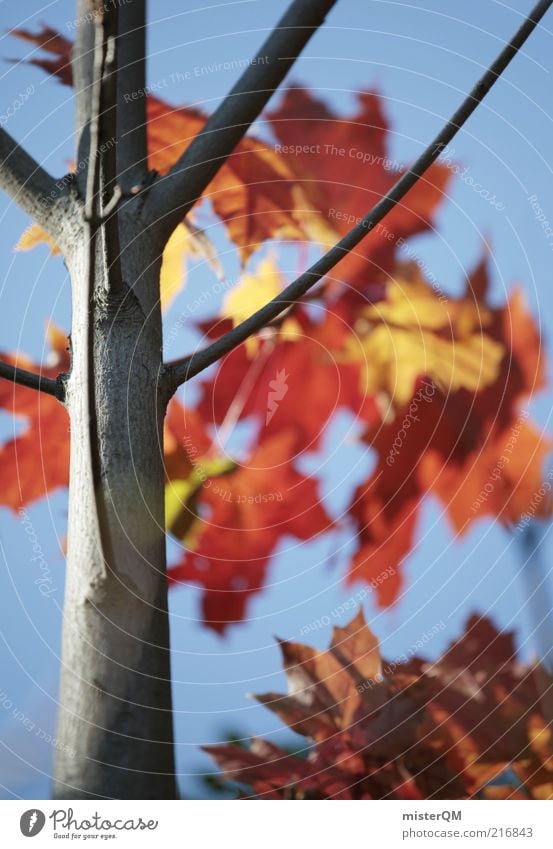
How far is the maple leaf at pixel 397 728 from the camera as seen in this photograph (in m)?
0.56

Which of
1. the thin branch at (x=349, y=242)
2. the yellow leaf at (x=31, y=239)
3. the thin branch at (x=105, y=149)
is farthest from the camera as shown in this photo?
the yellow leaf at (x=31, y=239)

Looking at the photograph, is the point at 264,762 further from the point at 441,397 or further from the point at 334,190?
the point at 334,190

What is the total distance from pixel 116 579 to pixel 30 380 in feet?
0.38

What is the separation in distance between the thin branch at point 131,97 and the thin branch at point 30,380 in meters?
0.13

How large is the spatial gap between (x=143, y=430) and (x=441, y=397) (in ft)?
1.48

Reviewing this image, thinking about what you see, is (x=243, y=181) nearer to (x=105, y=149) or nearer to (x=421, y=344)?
(x=421, y=344)

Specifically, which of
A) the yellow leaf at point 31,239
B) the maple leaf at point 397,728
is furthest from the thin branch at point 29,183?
the maple leaf at point 397,728

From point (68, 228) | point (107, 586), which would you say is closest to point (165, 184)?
point (68, 228)

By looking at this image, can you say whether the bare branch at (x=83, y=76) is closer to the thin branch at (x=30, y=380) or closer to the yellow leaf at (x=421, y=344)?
the thin branch at (x=30, y=380)

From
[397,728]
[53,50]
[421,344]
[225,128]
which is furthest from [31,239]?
[397,728]

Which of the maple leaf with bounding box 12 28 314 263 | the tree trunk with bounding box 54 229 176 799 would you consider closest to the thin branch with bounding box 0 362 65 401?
the tree trunk with bounding box 54 229 176 799

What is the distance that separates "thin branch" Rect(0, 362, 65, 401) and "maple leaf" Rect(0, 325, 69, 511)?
30cm

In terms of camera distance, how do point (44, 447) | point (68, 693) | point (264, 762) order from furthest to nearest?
point (44, 447), point (264, 762), point (68, 693)
